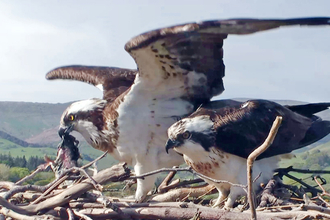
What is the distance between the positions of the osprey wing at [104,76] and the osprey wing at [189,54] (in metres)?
0.98

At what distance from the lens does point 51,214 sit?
4.00 meters

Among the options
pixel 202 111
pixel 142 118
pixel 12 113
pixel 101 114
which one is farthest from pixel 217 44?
pixel 12 113

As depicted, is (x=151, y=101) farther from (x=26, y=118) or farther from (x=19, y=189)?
(x=26, y=118)

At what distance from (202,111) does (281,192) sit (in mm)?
1082

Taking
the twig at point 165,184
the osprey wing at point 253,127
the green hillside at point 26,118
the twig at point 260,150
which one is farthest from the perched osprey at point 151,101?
the green hillside at point 26,118

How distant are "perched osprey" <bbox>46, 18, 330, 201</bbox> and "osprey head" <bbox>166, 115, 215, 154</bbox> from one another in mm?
560

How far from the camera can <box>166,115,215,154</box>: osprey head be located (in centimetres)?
467

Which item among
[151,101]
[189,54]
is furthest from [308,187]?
[151,101]

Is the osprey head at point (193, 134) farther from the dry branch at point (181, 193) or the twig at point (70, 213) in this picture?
the twig at point (70, 213)

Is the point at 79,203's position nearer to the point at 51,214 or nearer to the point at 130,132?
the point at 51,214

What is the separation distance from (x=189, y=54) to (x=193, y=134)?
2.51 feet

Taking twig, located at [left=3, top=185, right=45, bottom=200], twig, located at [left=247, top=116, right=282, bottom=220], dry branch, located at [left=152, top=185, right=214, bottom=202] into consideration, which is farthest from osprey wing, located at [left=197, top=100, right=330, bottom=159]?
twig, located at [left=247, top=116, right=282, bottom=220]

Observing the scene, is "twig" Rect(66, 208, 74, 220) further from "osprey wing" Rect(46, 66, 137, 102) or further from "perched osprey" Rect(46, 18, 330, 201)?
"osprey wing" Rect(46, 66, 137, 102)

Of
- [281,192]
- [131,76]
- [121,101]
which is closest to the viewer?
[281,192]
